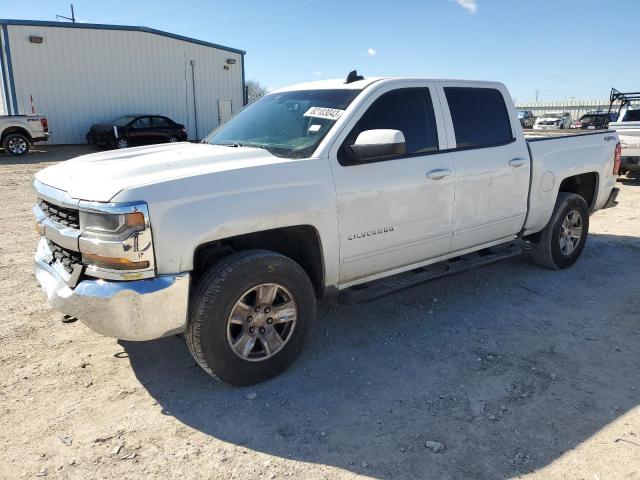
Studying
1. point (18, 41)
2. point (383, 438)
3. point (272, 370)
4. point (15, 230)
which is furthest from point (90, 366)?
point (18, 41)

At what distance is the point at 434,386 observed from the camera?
340 centimetres

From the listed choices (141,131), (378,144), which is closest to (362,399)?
(378,144)

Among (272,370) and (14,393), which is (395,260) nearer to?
(272,370)

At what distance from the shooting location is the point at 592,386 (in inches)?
134

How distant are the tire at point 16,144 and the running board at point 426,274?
17.2 m

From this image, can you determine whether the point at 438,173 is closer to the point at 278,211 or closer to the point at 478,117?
the point at 478,117

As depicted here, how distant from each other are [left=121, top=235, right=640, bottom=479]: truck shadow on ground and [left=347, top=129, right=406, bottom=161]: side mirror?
1.48 metres

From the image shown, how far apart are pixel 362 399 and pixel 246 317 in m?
0.90

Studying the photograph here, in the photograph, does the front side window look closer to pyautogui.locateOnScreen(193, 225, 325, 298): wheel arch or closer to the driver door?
the driver door

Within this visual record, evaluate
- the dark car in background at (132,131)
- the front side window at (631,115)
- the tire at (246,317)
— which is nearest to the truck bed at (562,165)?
the tire at (246,317)

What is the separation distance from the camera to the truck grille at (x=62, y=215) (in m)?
3.09

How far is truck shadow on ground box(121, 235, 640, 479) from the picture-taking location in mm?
2801

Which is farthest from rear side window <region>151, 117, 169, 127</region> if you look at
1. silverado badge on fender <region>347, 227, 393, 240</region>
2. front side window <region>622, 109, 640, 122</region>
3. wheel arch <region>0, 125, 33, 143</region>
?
silverado badge on fender <region>347, 227, 393, 240</region>

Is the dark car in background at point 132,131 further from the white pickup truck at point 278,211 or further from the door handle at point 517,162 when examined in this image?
the door handle at point 517,162
